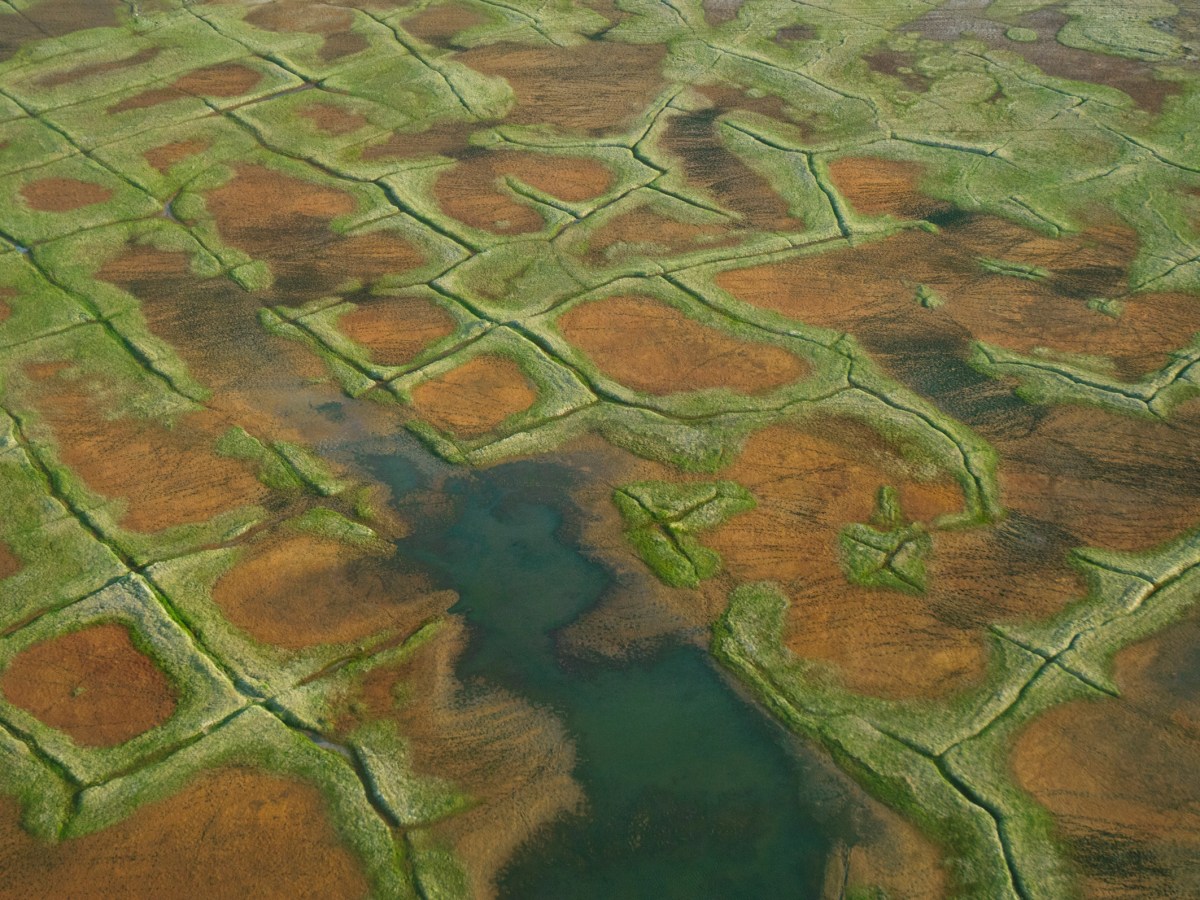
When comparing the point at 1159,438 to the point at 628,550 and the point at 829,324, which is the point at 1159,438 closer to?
the point at 829,324

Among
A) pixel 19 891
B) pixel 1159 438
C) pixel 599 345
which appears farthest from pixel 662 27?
pixel 19 891

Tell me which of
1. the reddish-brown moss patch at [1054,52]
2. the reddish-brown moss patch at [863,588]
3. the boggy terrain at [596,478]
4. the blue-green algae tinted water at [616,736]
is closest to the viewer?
the blue-green algae tinted water at [616,736]

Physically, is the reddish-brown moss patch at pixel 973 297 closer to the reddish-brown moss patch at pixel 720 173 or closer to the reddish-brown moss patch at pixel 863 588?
Answer: the reddish-brown moss patch at pixel 720 173

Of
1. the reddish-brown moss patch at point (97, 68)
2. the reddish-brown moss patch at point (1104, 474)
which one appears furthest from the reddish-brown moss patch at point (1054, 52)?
the reddish-brown moss patch at point (97, 68)

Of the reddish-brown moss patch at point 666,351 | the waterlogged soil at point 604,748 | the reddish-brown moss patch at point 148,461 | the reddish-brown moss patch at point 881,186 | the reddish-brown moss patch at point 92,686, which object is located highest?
the reddish-brown moss patch at point 881,186

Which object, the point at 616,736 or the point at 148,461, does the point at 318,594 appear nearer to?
the point at 148,461

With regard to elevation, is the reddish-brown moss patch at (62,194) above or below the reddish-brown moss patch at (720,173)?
below

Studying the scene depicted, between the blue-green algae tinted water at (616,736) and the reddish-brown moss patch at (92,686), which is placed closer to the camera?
the blue-green algae tinted water at (616,736)

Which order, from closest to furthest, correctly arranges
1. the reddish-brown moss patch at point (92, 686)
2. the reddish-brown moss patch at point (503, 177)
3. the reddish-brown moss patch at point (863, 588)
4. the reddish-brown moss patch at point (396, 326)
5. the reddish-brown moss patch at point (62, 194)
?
the reddish-brown moss patch at point (92, 686) → the reddish-brown moss patch at point (863, 588) → the reddish-brown moss patch at point (396, 326) → the reddish-brown moss patch at point (503, 177) → the reddish-brown moss patch at point (62, 194)
